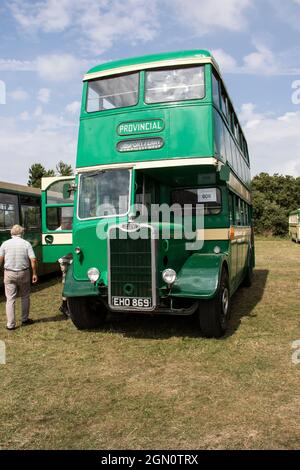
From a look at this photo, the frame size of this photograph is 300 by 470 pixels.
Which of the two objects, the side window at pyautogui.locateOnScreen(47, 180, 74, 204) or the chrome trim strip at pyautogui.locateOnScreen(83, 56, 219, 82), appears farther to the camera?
the side window at pyautogui.locateOnScreen(47, 180, 74, 204)

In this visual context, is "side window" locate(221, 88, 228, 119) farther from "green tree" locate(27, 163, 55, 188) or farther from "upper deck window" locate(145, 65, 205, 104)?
"green tree" locate(27, 163, 55, 188)

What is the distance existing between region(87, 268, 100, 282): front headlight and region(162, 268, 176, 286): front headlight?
1.04 meters

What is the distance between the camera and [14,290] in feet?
24.0

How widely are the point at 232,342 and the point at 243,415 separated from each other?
2.32 meters

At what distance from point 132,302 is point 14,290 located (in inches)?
89.6

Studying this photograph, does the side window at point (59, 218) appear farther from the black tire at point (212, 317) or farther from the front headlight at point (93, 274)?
the black tire at point (212, 317)

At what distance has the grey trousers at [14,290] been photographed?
7.19 m

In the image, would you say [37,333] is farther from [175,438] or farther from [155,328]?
[175,438]

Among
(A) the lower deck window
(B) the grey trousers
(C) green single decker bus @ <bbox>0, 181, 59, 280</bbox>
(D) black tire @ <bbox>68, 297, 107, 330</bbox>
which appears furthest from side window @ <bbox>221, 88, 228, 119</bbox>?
(C) green single decker bus @ <bbox>0, 181, 59, 280</bbox>

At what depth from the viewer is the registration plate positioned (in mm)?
6207

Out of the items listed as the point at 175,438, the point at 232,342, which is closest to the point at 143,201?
the point at 232,342

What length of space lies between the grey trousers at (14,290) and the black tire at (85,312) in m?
0.97

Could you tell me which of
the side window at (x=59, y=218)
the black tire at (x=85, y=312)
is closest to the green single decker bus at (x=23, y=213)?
the side window at (x=59, y=218)

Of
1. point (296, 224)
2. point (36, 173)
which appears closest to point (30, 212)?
point (296, 224)
